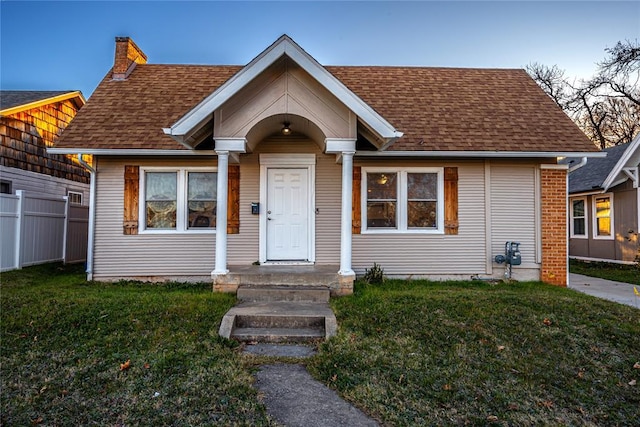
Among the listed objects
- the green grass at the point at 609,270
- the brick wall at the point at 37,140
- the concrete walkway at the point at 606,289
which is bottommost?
the concrete walkway at the point at 606,289

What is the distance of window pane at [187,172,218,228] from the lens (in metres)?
8.18

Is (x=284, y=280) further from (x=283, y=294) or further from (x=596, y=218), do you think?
(x=596, y=218)

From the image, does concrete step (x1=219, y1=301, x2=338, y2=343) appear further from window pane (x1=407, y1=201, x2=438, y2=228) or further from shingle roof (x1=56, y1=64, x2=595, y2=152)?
shingle roof (x1=56, y1=64, x2=595, y2=152)

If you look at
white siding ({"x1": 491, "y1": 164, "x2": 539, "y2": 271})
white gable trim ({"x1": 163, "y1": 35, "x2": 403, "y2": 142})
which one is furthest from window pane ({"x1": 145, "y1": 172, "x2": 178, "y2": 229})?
white siding ({"x1": 491, "y1": 164, "x2": 539, "y2": 271})

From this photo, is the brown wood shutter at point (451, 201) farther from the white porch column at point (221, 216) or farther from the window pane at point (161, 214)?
the window pane at point (161, 214)

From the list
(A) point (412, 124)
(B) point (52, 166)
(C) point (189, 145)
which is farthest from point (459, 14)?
(B) point (52, 166)

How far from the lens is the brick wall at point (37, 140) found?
11297mm

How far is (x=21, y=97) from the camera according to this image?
1306cm

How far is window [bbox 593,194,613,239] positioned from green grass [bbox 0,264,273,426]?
1349cm

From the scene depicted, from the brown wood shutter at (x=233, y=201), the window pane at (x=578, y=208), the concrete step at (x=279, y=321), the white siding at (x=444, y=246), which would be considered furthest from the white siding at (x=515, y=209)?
the window pane at (x=578, y=208)

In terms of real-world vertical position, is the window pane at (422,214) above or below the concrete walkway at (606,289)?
above

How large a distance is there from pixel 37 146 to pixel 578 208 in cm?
1961

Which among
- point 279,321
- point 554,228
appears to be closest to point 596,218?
point 554,228

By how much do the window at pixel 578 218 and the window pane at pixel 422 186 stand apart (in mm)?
9456
